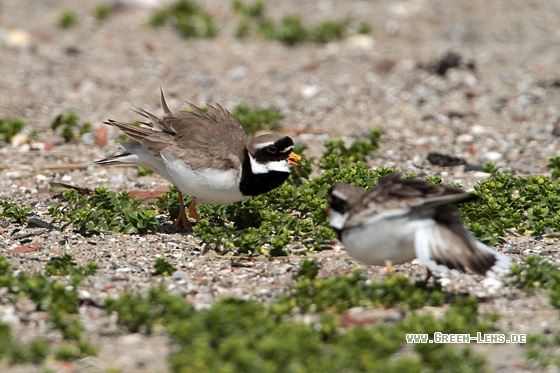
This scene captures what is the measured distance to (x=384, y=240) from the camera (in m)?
6.06

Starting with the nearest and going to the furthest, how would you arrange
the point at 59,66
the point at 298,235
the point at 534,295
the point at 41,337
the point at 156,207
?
the point at 41,337 → the point at 534,295 → the point at 298,235 → the point at 156,207 → the point at 59,66

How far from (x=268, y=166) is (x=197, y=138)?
748 mm

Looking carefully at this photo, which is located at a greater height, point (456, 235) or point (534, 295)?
point (456, 235)

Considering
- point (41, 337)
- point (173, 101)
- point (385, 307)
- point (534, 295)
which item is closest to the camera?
point (41, 337)

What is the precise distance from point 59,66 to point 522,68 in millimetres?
7318

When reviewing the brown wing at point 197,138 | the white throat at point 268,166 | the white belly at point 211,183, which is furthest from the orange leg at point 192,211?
the white throat at point 268,166

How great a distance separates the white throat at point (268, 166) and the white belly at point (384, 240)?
1.56 m

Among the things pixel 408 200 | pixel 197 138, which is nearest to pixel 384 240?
pixel 408 200

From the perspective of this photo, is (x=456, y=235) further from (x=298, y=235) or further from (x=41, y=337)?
(x=41, y=337)

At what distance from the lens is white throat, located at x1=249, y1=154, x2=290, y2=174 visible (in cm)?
757

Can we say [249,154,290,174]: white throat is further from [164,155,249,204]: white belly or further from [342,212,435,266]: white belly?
[342,212,435,266]: white belly

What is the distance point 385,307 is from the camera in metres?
5.82

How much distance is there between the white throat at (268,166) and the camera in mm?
7570

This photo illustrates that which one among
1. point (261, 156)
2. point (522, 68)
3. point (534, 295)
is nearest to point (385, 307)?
point (534, 295)
